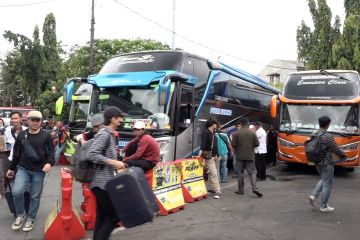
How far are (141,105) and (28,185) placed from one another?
4.20m

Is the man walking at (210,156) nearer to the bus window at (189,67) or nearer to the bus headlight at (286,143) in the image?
the bus window at (189,67)

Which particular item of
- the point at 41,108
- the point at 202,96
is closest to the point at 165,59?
the point at 202,96

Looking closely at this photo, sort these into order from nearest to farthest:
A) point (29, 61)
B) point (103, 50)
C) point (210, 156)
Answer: point (210, 156) → point (29, 61) → point (103, 50)

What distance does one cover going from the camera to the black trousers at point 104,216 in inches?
182

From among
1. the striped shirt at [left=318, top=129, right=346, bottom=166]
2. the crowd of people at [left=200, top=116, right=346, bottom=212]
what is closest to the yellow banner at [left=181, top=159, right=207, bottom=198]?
the crowd of people at [left=200, top=116, right=346, bottom=212]

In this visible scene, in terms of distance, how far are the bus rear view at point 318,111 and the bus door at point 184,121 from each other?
3.41 m

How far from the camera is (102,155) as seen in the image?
187 inches

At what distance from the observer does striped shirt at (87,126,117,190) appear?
469 cm

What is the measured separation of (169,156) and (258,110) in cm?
729

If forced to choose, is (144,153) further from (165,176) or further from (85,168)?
(85,168)

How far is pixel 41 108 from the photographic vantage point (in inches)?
1151

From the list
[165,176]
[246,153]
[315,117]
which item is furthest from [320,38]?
[165,176]

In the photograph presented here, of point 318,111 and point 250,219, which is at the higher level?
point 318,111

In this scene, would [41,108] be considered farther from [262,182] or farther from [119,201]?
[119,201]
